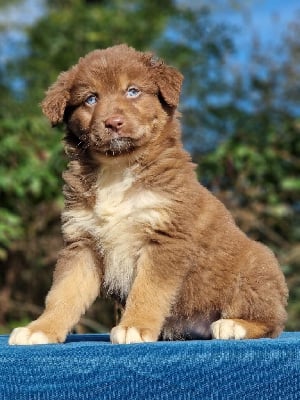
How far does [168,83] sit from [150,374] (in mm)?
1960

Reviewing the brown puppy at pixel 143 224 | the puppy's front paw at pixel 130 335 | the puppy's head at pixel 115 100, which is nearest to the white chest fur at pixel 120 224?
the brown puppy at pixel 143 224

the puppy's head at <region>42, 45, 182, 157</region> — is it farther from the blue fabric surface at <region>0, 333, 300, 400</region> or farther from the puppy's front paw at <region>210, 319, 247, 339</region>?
the blue fabric surface at <region>0, 333, 300, 400</region>

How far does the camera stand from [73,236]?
4.46 metres

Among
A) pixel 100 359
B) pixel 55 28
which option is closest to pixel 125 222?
pixel 100 359

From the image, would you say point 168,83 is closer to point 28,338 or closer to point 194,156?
point 28,338

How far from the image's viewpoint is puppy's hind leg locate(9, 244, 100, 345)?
4039 millimetres

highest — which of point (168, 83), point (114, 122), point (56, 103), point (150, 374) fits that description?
point (168, 83)

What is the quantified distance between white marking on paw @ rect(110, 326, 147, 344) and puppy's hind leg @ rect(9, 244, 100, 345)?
0.38 metres

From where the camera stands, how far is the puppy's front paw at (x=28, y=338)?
395cm

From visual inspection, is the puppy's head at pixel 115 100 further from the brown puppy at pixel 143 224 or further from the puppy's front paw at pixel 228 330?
the puppy's front paw at pixel 228 330

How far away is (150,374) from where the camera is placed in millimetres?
3254

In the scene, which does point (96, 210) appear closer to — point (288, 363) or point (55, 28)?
point (288, 363)

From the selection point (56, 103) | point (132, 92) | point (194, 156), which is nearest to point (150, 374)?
point (132, 92)

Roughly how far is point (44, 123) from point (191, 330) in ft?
16.1
